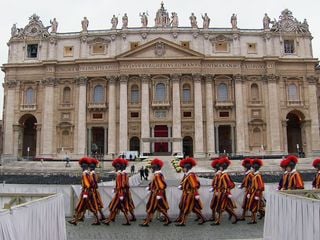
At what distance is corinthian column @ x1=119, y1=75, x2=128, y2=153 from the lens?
181ft

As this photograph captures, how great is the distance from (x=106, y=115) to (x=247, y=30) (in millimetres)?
25404

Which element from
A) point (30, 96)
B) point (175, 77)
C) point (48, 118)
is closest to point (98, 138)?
point (48, 118)

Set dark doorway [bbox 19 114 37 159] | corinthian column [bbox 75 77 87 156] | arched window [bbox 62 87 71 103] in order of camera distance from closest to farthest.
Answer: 1. corinthian column [bbox 75 77 87 156]
2. arched window [bbox 62 87 71 103]
3. dark doorway [bbox 19 114 37 159]

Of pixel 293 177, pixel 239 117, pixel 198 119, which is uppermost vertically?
pixel 239 117

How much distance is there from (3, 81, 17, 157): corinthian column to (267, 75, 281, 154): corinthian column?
3835cm

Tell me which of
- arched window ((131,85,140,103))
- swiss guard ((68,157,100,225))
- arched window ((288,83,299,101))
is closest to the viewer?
swiss guard ((68,157,100,225))

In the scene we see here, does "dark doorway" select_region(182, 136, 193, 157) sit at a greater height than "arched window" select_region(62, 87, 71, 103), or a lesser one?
lesser

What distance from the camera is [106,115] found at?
189ft

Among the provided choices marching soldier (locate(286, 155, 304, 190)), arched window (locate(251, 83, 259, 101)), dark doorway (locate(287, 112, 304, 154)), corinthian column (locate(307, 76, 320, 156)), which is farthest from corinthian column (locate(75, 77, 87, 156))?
marching soldier (locate(286, 155, 304, 190))

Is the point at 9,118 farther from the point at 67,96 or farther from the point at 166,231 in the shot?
the point at 166,231

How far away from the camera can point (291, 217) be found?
797cm

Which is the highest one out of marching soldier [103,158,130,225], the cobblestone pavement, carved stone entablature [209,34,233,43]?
carved stone entablature [209,34,233,43]

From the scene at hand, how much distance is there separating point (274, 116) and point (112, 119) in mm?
23682

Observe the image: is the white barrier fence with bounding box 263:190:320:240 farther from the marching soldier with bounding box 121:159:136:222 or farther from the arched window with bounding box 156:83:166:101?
the arched window with bounding box 156:83:166:101
